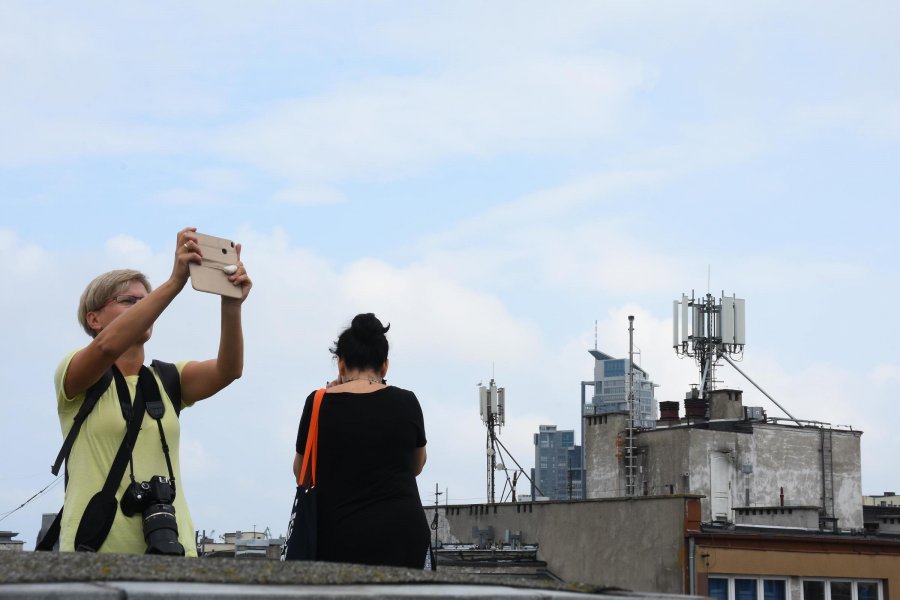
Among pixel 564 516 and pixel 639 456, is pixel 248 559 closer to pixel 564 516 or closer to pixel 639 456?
pixel 564 516

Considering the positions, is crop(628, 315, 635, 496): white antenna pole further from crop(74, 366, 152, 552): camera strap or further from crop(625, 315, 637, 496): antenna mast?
crop(74, 366, 152, 552): camera strap

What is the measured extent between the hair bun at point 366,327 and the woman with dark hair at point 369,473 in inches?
9.1

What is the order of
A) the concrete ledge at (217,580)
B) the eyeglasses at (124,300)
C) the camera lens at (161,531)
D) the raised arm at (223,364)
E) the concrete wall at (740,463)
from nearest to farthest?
the concrete ledge at (217,580), the camera lens at (161,531), the raised arm at (223,364), the eyeglasses at (124,300), the concrete wall at (740,463)

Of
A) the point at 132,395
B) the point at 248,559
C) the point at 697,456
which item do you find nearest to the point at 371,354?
the point at 132,395

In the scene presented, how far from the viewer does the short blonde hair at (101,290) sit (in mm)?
5367

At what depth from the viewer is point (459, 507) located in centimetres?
4628

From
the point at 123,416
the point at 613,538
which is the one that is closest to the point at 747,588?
the point at 613,538

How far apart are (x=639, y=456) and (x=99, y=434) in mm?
57271

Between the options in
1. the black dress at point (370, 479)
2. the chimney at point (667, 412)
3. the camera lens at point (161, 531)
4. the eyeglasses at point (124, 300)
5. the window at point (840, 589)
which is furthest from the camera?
the chimney at point (667, 412)

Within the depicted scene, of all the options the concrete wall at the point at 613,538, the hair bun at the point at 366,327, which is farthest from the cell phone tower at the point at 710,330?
the hair bun at the point at 366,327

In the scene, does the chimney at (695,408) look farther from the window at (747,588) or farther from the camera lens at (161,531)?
the camera lens at (161,531)

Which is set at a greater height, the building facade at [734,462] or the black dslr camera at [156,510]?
the building facade at [734,462]

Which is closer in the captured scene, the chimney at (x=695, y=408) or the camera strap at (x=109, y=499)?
the camera strap at (x=109, y=499)

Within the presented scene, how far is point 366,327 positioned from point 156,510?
58.7 inches
